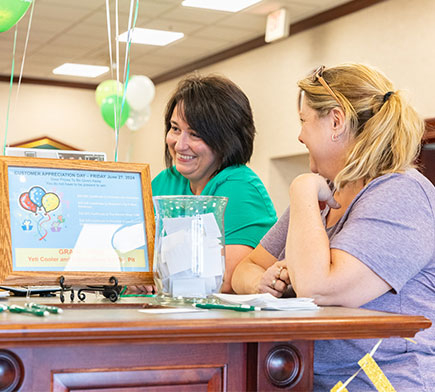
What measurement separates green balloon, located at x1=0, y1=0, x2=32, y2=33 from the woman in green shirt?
1.14 m

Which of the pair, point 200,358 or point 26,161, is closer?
point 200,358

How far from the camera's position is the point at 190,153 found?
2242mm

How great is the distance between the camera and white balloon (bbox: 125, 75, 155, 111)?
24.5 ft

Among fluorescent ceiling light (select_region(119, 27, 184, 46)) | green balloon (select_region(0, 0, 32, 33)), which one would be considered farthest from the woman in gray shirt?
fluorescent ceiling light (select_region(119, 27, 184, 46))

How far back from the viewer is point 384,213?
1.46m

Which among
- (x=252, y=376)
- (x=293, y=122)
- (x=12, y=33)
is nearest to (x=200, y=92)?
(x=252, y=376)

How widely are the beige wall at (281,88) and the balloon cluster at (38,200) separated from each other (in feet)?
14.4

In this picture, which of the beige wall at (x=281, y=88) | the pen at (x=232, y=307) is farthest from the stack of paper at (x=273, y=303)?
the beige wall at (x=281, y=88)

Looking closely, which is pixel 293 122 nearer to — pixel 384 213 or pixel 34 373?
pixel 384 213

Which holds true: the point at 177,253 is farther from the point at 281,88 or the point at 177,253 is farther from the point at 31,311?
the point at 281,88

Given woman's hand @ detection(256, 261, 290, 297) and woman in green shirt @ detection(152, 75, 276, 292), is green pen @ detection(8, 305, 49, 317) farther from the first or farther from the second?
woman in green shirt @ detection(152, 75, 276, 292)

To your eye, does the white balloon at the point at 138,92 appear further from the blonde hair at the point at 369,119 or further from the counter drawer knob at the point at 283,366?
the counter drawer knob at the point at 283,366

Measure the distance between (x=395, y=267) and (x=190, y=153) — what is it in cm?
96

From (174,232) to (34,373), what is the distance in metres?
0.42
